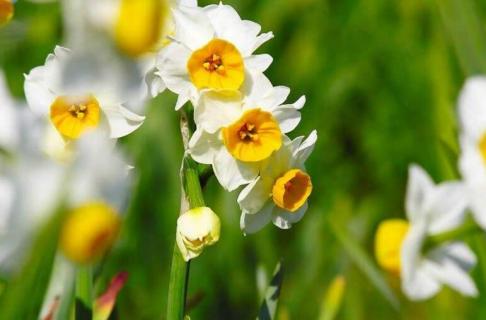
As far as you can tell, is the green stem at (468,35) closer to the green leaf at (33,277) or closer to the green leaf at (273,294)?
the green leaf at (273,294)

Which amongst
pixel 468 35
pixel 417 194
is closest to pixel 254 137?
pixel 417 194

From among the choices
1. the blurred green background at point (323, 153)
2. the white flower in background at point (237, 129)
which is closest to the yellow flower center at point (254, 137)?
the white flower in background at point (237, 129)

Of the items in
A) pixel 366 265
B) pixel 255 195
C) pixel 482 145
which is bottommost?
pixel 366 265

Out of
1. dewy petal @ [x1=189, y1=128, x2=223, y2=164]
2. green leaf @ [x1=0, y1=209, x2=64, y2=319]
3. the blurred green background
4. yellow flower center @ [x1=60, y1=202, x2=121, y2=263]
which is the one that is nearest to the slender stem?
dewy petal @ [x1=189, y1=128, x2=223, y2=164]

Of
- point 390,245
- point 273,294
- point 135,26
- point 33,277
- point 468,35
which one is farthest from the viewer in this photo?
point 468,35

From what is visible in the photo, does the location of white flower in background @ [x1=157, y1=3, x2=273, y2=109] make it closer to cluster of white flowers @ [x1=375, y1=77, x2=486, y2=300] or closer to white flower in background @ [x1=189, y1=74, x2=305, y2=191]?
white flower in background @ [x1=189, y1=74, x2=305, y2=191]

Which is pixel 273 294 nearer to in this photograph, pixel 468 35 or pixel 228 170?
pixel 228 170
